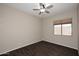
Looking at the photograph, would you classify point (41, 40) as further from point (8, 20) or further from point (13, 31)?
point (8, 20)

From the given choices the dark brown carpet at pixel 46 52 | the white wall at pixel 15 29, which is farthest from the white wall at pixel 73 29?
the white wall at pixel 15 29

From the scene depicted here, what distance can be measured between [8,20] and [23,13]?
929 mm

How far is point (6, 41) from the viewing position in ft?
8.20

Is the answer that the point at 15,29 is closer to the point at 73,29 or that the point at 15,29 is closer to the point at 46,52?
the point at 46,52

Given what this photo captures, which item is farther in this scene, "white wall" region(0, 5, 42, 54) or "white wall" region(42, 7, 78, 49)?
"white wall" region(0, 5, 42, 54)

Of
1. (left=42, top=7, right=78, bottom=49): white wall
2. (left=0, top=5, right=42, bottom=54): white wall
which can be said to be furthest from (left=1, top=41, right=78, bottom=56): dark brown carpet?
(left=0, top=5, right=42, bottom=54): white wall

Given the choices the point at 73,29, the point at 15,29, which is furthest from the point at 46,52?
the point at 15,29

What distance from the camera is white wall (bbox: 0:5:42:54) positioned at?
2.38 metres

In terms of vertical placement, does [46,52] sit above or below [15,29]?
below

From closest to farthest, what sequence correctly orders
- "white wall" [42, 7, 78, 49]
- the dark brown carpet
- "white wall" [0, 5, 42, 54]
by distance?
the dark brown carpet
"white wall" [42, 7, 78, 49]
"white wall" [0, 5, 42, 54]

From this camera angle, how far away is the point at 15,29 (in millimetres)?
2840

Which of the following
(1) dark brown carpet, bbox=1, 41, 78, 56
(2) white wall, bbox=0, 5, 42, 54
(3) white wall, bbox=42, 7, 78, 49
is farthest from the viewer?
(2) white wall, bbox=0, 5, 42, 54

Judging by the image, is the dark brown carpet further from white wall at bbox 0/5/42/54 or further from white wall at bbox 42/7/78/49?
white wall at bbox 0/5/42/54

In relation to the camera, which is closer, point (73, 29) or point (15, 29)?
point (73, 29)
